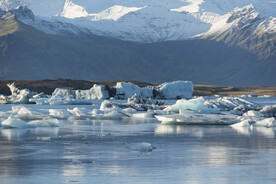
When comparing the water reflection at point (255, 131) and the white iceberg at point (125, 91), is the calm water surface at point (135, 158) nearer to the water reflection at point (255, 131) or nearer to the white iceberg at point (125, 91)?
the water reflection at point (255, 131)

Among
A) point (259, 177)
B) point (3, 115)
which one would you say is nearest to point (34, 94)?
point (3, 115)

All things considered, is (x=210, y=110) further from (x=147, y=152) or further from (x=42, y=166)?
(x=42, y=166)

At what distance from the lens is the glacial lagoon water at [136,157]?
46.5 ft

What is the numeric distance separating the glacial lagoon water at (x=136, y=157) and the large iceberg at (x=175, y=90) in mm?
59508

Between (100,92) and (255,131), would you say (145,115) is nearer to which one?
(255,131)

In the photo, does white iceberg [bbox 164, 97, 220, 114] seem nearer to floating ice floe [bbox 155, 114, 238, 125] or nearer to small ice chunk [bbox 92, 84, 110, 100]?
floating ice floe [bbox 155, 114, 238, 125]

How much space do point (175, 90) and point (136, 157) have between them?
7063 centimetres

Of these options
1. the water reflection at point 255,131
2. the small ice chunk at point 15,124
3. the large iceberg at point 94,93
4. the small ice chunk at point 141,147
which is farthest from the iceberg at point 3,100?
the small ice chunk at point 141,147

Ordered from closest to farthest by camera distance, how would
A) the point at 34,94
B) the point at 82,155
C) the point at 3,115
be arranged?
1. the point at 82,155
2. the point at 3,115
3. the point at 34,94

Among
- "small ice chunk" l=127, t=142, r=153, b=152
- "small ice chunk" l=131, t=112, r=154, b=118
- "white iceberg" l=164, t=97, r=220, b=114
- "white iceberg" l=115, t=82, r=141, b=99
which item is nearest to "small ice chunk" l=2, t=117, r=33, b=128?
"small ice chunk" l=127, t=142, r=153, b=152

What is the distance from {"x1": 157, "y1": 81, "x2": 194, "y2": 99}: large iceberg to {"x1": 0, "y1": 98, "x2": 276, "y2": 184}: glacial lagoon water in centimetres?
5951

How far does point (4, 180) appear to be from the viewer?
13680 mm

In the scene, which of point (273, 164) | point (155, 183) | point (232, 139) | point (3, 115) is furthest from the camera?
point (3, 115)

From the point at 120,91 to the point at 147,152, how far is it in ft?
225
